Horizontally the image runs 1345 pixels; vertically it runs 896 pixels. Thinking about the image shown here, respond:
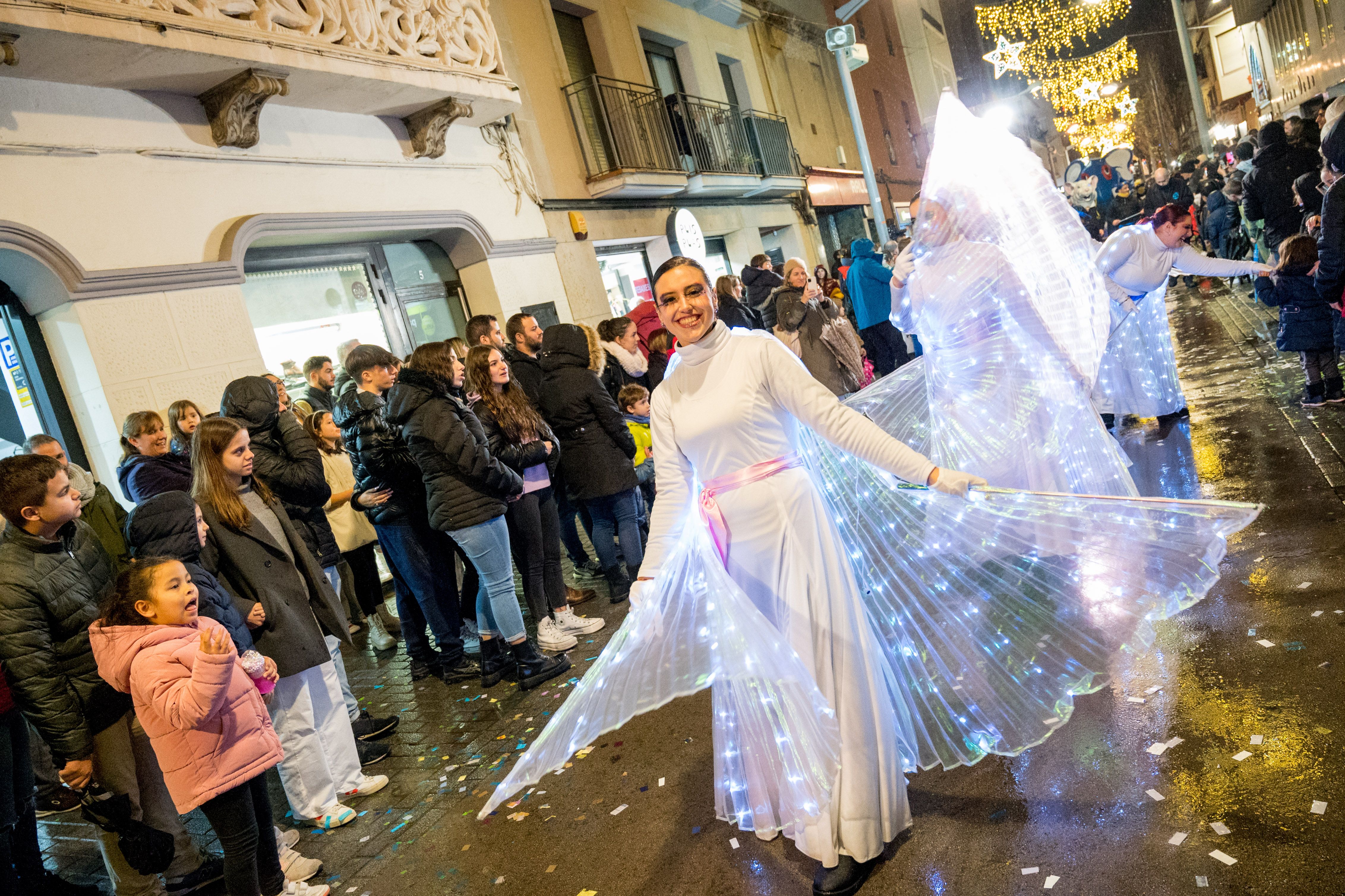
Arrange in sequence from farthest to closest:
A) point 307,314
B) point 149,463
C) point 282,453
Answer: point 307,314, point 149,463, point 282,453

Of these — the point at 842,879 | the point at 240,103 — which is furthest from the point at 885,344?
the point at 842,879

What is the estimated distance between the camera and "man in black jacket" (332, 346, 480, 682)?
546 cm

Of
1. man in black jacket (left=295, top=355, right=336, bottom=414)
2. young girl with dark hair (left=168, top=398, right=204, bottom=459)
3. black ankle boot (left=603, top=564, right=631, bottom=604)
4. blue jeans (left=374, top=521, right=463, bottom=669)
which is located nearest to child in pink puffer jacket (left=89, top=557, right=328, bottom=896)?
blue jeans (left=374, top=521, right=463, bottom=669)

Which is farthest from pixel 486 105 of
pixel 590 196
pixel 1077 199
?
pixel 1077 199

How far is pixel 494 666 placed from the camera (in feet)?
17.9

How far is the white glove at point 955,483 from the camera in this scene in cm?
263

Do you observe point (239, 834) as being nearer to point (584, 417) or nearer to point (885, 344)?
point (584, 417)

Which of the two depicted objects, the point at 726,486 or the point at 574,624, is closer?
the point at 726,486

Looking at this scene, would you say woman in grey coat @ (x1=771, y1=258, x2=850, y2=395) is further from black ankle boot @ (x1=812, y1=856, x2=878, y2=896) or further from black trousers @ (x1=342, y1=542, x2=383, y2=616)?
black ankle boot @ (x1=812, y1=856, x2=878, y2=896)

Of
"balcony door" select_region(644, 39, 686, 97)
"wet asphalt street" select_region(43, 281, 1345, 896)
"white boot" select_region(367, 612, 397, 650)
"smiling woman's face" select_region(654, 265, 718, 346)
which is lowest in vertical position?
"wet asphalt street" select_region(43, 281, 1345, 896)

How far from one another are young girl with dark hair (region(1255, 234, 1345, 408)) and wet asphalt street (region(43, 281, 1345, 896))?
62.4 inches

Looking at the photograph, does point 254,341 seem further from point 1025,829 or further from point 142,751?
point 1025,829

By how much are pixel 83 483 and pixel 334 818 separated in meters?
2.85

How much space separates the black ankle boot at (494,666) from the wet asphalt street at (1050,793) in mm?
87
